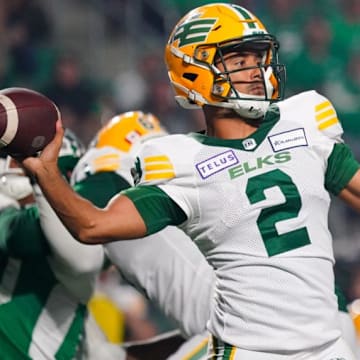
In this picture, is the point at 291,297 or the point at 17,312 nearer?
the point at 291,297

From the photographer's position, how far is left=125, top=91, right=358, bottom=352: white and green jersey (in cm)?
317

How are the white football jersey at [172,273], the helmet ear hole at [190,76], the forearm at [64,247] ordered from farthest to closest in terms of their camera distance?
the white football jersey at [172,273]
the forearm at [64,247]
the helmet ear hole at [190,76]

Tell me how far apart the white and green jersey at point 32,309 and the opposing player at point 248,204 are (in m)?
0.97

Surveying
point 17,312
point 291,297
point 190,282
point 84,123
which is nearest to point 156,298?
point 190,282

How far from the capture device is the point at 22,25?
8.52 m

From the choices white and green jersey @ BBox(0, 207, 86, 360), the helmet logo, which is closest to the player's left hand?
the helmet logo

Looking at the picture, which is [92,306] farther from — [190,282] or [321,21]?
[321,21]

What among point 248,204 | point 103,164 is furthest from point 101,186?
point 248,204

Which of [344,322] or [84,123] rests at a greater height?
[344,322]

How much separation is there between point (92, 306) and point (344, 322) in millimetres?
3023

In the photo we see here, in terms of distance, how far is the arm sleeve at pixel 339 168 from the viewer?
333 centimetres

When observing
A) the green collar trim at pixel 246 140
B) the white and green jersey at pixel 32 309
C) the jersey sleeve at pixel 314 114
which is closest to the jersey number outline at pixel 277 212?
the green collar trim at pixel 246 140

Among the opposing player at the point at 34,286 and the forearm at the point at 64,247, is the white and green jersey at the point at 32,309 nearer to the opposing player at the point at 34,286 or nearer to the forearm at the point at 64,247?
the opposing player at the point at 34,286

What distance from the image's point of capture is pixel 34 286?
416 centimetres
